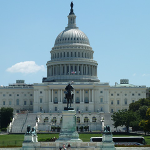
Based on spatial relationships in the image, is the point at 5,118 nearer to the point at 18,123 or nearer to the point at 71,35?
the point at 18,123

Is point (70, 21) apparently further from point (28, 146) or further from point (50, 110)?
point (28, 146)

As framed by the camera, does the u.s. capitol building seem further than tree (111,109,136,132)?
Yes

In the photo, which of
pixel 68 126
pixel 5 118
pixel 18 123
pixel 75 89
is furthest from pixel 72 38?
pixel 68 126

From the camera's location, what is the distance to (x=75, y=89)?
155 meters

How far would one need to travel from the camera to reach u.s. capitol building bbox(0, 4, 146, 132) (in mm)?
154250

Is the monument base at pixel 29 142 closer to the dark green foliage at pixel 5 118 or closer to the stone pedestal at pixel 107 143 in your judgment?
the stone pedestal at pixel 107 143

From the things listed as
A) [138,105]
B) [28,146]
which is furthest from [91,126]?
[28,146]

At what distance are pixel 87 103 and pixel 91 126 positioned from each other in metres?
31.2

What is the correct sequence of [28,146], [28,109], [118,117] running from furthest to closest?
[28,109], [118,117], [28,146]

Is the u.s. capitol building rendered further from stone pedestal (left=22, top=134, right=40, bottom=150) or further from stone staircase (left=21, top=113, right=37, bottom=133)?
stone pedestal (left=22, top=134, right=40, bottom=150)

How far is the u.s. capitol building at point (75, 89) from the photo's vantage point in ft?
506

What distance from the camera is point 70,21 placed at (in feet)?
561

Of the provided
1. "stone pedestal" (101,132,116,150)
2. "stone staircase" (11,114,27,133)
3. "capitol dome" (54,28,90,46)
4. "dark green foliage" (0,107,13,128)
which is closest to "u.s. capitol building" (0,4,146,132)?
"capitol dome" (54,28,90,46)

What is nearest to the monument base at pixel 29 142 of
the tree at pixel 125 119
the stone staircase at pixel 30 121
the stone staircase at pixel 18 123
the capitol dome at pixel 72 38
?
the tree at pixel 125 119
